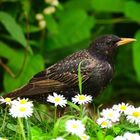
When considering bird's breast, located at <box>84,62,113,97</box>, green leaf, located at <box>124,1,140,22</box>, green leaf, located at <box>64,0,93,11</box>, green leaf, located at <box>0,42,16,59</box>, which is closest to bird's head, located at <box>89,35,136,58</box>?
bird's breast, located at <box>84,62,113,97</box>

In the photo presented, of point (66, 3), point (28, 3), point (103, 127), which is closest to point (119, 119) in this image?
point (103, 127)

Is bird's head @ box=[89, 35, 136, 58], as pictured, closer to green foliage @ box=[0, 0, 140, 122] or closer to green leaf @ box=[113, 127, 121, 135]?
green leaf @ box=[113, 127, 121, 135]

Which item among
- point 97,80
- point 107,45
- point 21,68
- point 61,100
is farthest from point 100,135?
point 21,68

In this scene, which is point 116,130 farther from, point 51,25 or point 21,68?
point 51,25

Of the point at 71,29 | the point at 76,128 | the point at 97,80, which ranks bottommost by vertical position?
the point at 76,128

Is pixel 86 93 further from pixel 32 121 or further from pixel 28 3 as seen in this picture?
pixel 28 3
